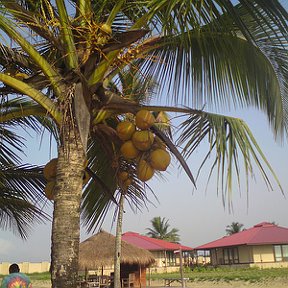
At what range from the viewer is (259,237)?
1387 inches

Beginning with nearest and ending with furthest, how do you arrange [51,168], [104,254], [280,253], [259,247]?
[51,168] < [104,254] < [259,247] < [280,253]

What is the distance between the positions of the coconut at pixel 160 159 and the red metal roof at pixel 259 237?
31.9 m

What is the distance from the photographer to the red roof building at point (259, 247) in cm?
3444

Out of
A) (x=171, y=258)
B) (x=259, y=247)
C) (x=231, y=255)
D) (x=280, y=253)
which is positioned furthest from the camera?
(x=171, y=258)

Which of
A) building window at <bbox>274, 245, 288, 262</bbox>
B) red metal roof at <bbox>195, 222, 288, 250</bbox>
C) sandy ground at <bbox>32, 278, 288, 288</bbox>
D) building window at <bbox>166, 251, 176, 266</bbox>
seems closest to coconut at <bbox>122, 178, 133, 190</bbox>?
sandy ground at <bbox>32, 278, 288, 288</bbox>

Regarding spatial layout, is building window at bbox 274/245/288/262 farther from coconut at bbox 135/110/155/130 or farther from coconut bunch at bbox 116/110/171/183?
coconut at bbox 135/110/155/130

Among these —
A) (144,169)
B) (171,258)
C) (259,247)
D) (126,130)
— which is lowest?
(144,169)

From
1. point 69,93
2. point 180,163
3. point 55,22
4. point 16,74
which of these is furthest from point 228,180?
point 16,74

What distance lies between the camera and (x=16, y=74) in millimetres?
3887

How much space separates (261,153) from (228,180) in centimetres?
32

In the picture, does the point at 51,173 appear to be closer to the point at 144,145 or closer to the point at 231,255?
the point at 144,145

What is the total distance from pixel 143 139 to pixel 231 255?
118 feet

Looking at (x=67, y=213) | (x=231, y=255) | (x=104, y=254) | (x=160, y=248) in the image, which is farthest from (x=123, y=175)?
(x=231, y=255)

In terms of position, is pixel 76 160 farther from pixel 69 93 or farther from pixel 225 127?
pixel 225 127
